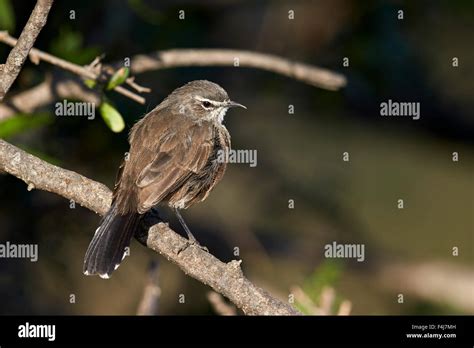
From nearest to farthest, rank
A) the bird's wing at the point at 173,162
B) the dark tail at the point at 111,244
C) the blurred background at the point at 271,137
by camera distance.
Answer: the dark tail at the point at 111,244, the bird's wing at the point at 173,162, the blurred background at the point at 271,137

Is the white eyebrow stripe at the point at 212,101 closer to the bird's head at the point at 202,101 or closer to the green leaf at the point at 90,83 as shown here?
the bird's head at the point at 202,101

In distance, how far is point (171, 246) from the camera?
546cm

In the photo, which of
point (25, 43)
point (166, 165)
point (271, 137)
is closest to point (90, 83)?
point (166, 165)

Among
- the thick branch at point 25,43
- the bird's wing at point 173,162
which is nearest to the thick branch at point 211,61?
the bird's wing at point 173,162

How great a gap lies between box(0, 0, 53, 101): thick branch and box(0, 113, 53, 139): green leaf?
0.99 metres

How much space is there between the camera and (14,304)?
8273mm

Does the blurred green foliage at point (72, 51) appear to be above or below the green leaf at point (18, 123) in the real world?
above

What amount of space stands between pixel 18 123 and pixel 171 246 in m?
1.56

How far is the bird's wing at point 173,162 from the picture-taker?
6.19 metres

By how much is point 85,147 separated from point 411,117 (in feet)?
11.6

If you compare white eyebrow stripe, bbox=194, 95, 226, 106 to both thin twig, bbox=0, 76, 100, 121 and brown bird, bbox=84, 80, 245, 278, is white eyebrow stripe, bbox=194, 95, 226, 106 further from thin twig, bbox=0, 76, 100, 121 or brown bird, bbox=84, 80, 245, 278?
thin twig, bbox=0, 76, 100, 121

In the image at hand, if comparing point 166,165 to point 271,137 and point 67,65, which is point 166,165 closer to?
point 67,65

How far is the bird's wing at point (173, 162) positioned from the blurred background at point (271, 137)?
86 centimetres

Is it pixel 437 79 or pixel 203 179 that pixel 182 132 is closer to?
pixel 203 179
